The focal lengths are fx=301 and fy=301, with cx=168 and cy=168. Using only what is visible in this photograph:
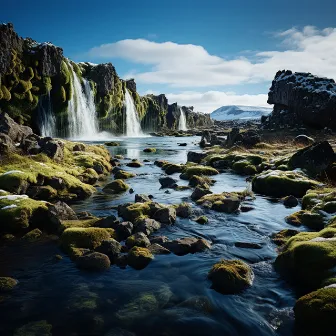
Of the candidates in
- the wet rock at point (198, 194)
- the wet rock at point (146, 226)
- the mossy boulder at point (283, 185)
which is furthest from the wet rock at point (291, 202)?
the wet rock at point (146, 226)

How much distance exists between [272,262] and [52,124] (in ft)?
291

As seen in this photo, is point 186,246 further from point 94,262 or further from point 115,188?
point 115,188

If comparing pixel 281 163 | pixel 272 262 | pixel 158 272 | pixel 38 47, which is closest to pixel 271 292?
pixel 272 262

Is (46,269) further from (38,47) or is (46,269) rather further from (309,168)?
(38,47)

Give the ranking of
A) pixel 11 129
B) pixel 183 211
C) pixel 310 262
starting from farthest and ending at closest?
pixel 11 129 → pixel 183 211 → pixel 310 262

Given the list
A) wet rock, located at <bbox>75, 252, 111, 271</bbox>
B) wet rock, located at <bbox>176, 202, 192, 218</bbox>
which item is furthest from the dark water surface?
wet rock, located at <bbox>176, 202, 192, 218</bbox>

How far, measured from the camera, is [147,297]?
10.2 metres

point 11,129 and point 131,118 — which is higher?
point 131,118

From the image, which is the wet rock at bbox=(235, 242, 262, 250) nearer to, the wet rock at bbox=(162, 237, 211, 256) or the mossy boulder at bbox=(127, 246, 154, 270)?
the wet rock at bbox=(162, 237, 211, 256)

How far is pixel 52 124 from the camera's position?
90.3 m

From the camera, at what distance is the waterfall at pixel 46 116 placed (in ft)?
280

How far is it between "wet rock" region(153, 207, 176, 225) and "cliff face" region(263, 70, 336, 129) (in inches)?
2967

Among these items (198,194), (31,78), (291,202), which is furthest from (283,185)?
(31,78)

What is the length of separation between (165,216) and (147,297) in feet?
24.7
